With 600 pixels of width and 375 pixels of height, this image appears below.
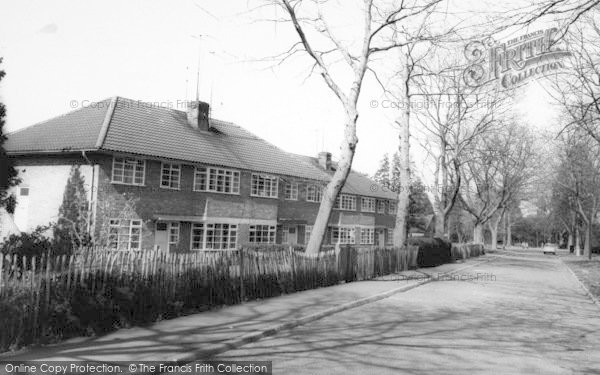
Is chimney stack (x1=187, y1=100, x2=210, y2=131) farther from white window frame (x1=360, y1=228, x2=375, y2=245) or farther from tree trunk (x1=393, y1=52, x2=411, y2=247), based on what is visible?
white window frame (x1=360, y1=228, x2=375, y2=245)

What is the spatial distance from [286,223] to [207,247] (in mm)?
8200

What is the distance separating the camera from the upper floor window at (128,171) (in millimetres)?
23984

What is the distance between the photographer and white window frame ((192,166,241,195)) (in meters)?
28.1

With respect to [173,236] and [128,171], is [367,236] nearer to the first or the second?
[173,236]

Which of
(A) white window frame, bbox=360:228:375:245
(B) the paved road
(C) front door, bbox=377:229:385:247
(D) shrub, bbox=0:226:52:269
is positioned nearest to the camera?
(B) the paved road

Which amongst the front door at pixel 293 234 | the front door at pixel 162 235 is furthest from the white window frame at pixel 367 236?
the front door at pixel 162 235

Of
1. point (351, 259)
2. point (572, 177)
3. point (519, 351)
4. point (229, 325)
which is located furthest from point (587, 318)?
point (572, 177)

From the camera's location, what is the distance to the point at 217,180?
95.8 feet

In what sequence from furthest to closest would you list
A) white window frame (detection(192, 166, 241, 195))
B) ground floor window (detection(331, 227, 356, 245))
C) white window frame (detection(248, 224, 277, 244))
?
ground floor window (detection(331, 227, 356, 245))
white window frame (detection(248, 224, 277, 244))
white window frame (detection(192, 166, 241, 195))

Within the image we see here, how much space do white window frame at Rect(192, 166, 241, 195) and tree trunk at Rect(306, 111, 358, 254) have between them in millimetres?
12137

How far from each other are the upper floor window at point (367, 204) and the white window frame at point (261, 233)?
15258 mm

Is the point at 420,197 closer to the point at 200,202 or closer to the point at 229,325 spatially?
the point at 200,202

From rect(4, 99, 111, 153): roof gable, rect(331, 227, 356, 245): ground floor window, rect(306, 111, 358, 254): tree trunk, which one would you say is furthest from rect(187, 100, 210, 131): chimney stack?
rect(306, 111, 358, 254): tree trunk

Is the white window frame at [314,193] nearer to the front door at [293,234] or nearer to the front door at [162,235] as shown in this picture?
the front door at [293,234]
